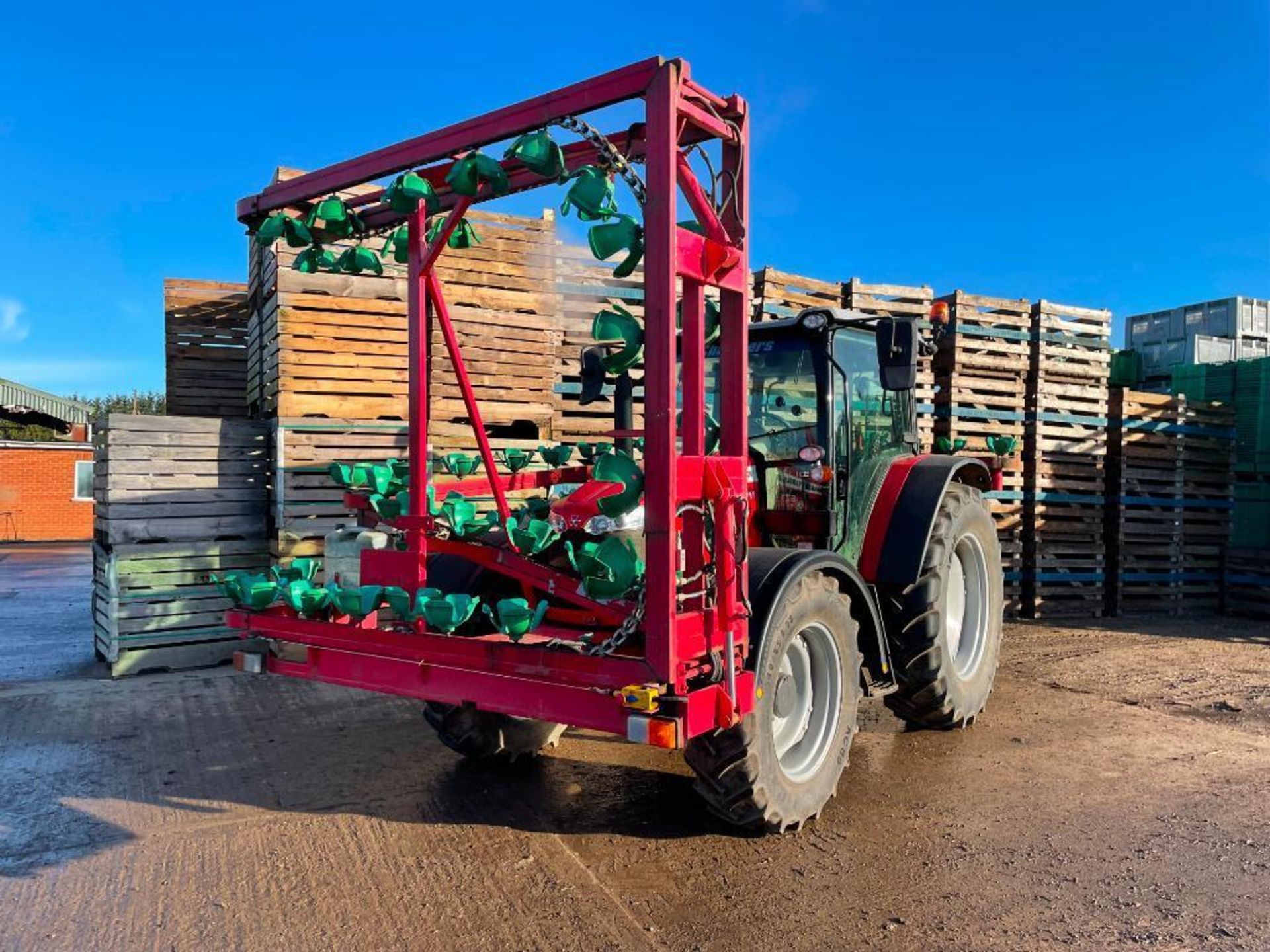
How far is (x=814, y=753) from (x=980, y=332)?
681 centimetres

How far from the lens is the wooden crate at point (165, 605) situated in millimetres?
6930

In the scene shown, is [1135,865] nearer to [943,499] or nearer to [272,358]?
[943,499]

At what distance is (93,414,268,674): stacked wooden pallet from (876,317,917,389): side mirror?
5409mm

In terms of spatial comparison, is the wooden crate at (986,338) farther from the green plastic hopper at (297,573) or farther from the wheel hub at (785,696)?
the green plastic hopper at (297,573)

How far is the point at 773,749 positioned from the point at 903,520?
6.11 feet

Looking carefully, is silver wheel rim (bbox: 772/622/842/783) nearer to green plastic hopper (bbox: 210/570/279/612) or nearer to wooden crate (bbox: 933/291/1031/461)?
green plastic hopper (bbox: 210/570/279/612)

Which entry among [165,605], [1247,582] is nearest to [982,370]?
[1247,582]

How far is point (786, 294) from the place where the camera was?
9.08 m

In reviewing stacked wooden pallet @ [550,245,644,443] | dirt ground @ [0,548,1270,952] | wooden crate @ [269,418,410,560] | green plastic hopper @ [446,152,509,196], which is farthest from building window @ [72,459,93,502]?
green plastic hopper @ [446,152,509,196]

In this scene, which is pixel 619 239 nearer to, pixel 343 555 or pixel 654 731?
pixel 654 731

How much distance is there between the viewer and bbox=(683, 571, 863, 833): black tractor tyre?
11.6 feet

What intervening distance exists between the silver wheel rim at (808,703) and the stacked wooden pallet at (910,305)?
18.6 feet

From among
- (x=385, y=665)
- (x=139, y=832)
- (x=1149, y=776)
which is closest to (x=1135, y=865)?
(x=1149, y=776)

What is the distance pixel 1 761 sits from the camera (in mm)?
4895
